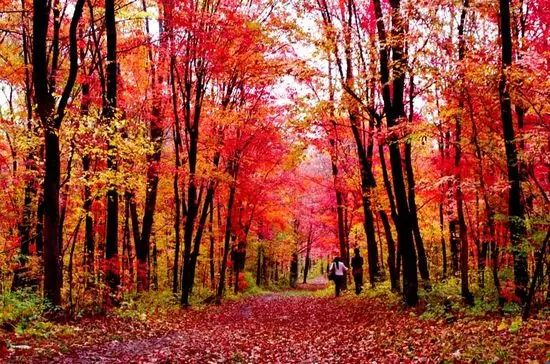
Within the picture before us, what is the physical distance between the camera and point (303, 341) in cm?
1239

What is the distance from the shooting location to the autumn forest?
408 inches

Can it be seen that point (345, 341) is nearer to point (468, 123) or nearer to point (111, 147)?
point (468, 123)

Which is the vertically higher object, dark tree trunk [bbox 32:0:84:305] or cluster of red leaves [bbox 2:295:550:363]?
dark tree trunk [bbox 32:0:84:305]

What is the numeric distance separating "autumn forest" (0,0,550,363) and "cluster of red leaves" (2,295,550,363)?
0.08m

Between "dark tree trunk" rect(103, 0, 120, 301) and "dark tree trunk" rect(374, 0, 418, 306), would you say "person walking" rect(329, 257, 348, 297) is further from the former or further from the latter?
"dark tree trunk" rect(103, 0, 120, 301)

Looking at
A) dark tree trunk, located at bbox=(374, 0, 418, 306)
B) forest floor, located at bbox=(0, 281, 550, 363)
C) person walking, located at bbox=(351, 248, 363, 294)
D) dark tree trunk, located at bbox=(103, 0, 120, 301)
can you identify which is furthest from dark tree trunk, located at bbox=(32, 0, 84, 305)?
person walking, located at bbox=(351, 248, 363, 294)

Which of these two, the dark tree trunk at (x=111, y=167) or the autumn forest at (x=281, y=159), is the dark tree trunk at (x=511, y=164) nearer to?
the autumn forest at (x=281, y=159)

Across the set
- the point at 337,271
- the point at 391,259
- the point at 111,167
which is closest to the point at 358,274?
the point at 337,271

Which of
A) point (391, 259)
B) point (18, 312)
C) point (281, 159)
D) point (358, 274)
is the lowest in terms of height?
point (358, 274)

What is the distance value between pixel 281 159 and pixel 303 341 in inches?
632

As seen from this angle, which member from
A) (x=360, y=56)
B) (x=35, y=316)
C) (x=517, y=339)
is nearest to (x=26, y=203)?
(x=35, y=316)

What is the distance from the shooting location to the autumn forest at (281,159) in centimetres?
1035

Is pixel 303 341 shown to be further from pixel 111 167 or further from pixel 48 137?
pixel 48 137

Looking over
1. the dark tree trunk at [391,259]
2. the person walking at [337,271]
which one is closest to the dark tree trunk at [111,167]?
the dark tree trunk at [391,259]
